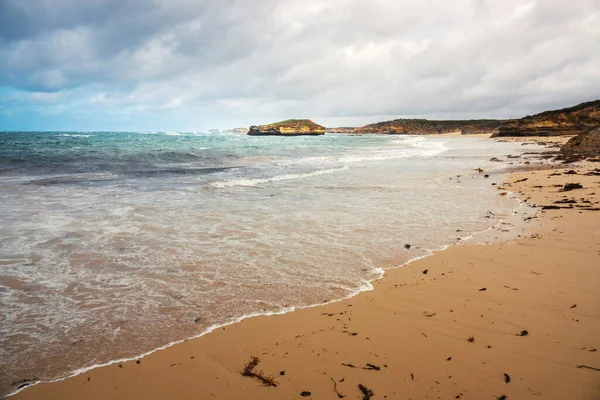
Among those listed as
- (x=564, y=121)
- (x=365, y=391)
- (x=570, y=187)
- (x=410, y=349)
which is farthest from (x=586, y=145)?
(x=564, y=121)

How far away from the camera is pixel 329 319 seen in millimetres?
3965

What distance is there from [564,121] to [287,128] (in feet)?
254

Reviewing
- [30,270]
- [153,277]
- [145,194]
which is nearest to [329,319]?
[153,277]

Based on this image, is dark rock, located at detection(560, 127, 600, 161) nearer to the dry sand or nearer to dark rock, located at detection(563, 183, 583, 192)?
dark rock, located at detection(563, 183, 583, 192)

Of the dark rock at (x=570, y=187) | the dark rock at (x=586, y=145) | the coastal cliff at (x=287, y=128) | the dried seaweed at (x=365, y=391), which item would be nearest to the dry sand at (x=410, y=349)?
the dried seaweed at (x=365, y=391)

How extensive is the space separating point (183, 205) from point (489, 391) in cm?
933

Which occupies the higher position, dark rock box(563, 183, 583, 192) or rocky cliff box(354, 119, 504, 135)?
rocky cliff box(354, 119, 504, 135)

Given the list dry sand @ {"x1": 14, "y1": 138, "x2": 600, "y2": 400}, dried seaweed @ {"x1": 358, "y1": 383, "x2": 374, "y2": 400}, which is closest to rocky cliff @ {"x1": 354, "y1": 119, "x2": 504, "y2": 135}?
dry sand @ {"x1": 14, "y1": 138, "x2": 600, "y2": 400}

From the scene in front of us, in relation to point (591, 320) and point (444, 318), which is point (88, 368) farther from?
point (591, 320)

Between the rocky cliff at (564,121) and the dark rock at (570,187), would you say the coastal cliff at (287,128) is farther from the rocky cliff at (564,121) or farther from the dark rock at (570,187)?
the dark rock at (570,187)

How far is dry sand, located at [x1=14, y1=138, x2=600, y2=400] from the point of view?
2.86 meters

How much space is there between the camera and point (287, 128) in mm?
116562

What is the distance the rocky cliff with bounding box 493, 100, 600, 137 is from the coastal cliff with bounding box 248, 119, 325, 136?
6899cm

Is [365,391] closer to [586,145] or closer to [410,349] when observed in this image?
[410,349]
